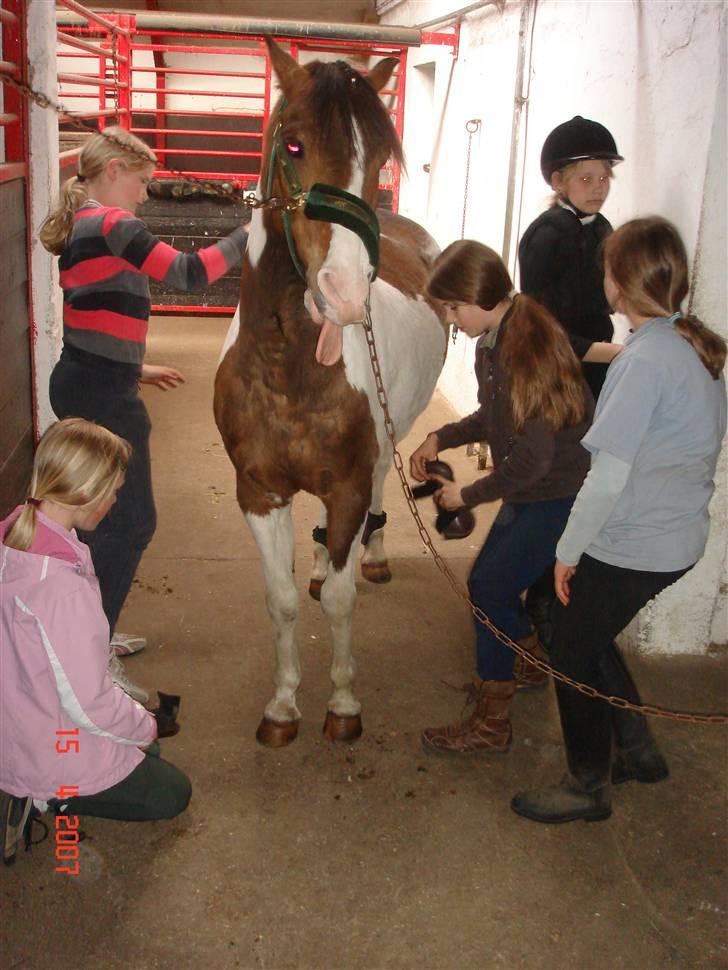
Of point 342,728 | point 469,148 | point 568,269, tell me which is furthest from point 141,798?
point 469,148

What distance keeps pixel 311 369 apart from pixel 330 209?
446 mm

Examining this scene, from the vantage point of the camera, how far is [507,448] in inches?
84.1

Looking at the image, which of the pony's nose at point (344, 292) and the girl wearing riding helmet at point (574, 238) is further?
the girl wearing riding helmet at point (574, 238)

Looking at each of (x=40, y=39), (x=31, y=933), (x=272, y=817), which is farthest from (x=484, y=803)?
(x=40, y=39)

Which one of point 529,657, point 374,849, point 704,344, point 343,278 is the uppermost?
point 343,278

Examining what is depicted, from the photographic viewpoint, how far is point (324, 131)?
189 centimetres

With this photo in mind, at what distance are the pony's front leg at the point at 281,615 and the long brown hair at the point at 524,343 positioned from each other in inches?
30.5

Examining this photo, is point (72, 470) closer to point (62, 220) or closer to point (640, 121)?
point (62, 220)

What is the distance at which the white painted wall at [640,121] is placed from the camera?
2.45 meters

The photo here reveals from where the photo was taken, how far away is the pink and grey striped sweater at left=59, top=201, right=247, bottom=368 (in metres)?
2.14

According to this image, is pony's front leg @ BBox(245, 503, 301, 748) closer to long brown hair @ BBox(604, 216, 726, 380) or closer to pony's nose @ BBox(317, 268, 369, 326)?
pony's nose @ BBox(317, 268, 369, 326)

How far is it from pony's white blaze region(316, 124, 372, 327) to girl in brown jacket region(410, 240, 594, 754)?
32cm
